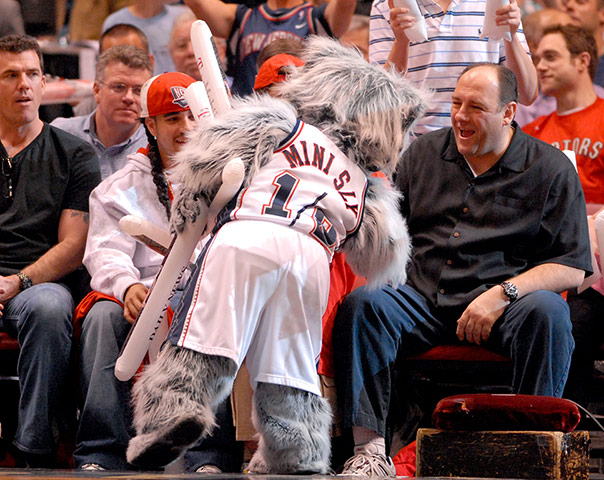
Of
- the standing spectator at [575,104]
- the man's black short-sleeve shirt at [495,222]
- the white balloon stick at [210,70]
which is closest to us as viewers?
the white balloon stick at [210,70]

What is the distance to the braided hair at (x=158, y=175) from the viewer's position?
3037mm

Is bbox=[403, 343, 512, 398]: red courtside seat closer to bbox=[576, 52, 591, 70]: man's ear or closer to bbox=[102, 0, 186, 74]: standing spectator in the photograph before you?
bbox=[576, 52, 591, 70]: man's ear

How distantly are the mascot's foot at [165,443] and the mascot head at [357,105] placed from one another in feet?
2.83

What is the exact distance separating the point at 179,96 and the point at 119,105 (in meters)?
0.78

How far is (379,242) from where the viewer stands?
96.7 inches

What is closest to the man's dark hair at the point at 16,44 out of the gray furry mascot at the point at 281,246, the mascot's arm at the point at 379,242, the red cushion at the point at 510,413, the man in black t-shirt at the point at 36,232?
the man in black t-shirt at the point at 36,232

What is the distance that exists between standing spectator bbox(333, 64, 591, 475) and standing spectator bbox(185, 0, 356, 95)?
2.77 feet

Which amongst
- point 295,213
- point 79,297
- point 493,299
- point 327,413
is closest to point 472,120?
point 493,299

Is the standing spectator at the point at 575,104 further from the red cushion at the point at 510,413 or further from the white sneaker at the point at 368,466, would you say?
the white sneaker at the point at 368,466

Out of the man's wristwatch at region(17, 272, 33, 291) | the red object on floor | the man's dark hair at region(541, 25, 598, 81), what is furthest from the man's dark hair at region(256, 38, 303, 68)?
the red object on floor

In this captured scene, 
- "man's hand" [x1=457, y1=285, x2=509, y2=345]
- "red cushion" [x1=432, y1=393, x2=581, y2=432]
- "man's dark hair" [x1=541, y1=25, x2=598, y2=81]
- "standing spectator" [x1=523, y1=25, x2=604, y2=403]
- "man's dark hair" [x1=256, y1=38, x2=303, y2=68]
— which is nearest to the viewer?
"red cushion" [x1=432, y1=393, x2=581, y2=432]

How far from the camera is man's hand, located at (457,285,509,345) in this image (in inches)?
111

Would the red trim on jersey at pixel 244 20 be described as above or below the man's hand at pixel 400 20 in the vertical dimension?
below

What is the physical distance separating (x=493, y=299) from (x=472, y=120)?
2.14 feet
